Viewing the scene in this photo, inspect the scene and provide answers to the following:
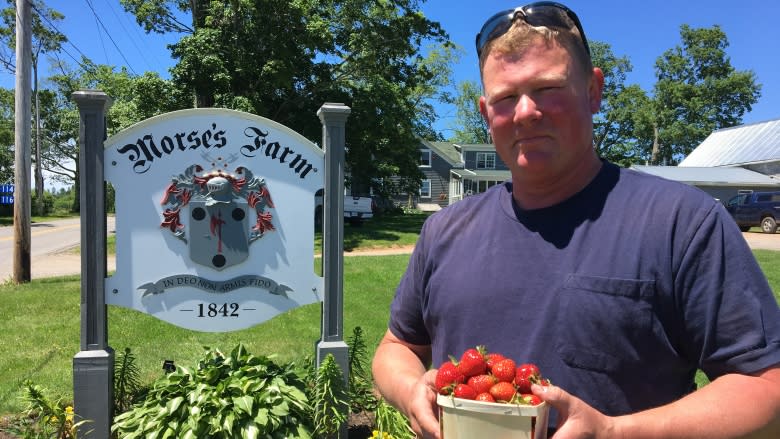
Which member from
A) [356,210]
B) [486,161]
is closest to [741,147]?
[486,161]

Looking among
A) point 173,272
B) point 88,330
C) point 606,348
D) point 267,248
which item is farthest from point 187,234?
point 606,348

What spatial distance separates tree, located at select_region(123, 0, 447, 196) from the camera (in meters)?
16.3

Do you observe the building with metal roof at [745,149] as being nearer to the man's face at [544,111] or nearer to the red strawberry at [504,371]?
the man's face at [544,111]

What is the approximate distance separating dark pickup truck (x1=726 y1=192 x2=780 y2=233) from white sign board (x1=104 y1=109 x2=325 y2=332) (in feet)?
76.1

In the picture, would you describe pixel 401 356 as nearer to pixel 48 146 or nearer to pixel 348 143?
pixel 348 143

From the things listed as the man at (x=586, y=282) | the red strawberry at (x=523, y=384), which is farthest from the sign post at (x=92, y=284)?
the red strawberry at (x=523, y=384)

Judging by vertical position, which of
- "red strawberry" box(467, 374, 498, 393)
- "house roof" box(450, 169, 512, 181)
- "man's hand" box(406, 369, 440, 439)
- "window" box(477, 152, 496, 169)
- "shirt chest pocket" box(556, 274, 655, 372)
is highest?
"window" box(477, 152, 496, 169)

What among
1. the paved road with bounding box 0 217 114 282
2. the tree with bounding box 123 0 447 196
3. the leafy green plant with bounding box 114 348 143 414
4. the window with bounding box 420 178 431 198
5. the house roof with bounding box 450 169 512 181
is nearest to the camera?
the leafy green plant with bounding box 114 348 143 414

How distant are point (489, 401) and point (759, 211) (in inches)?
1005

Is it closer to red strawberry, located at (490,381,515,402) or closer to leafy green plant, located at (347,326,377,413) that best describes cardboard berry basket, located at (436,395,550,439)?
red strawberry, located at (490,381,515,402)

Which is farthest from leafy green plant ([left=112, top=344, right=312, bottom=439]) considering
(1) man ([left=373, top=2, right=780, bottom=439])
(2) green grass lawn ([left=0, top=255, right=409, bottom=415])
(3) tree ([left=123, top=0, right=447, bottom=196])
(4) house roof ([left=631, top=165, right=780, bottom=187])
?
(4) house roof ([left=631, top=165, right=780, bottom=187])

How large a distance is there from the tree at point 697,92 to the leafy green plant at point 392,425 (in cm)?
4771

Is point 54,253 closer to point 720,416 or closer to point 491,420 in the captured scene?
point 491,420

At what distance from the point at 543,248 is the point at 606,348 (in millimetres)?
291
